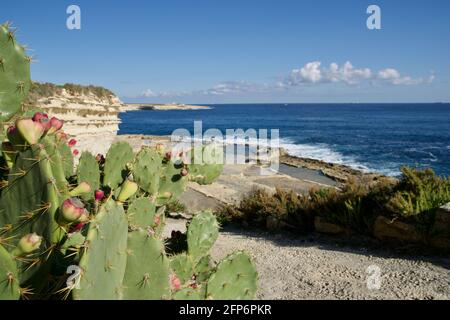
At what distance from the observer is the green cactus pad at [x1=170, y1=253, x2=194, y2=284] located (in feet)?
10.8

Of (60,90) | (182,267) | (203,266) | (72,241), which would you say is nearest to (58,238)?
(72,241)

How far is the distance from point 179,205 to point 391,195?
508 centimetres

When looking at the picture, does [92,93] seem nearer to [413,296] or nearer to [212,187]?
[212,187]

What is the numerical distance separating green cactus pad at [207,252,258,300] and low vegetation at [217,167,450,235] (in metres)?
4.60

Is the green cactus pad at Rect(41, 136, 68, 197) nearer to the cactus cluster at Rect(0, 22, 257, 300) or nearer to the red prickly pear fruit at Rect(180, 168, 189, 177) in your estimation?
the cactus cluster at Rect(0, 22, 257, 300)

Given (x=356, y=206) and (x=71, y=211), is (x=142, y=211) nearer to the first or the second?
(x=71, y=211)

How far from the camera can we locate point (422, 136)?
4244 centimetres

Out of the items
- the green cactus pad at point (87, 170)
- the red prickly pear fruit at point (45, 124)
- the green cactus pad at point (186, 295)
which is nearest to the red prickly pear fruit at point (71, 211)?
the red prickly pear fruit at point (45, 124)

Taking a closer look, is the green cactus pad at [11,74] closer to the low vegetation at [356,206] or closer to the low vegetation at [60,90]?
the low vegetation at [356,206]

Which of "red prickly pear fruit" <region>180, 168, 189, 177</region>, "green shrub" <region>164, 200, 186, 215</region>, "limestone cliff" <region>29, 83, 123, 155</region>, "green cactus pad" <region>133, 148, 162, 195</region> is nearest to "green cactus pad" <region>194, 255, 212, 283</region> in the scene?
"green cactus pad" <region>133, 148, 162, 195</region>

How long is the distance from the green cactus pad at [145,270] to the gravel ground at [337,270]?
330 cm

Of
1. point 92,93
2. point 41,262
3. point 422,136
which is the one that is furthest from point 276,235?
point 422,136

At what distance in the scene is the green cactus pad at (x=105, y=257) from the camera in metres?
1.68

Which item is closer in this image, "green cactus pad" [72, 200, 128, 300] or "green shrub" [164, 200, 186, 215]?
"green cactus pad" [72, 200, 128, 300]
